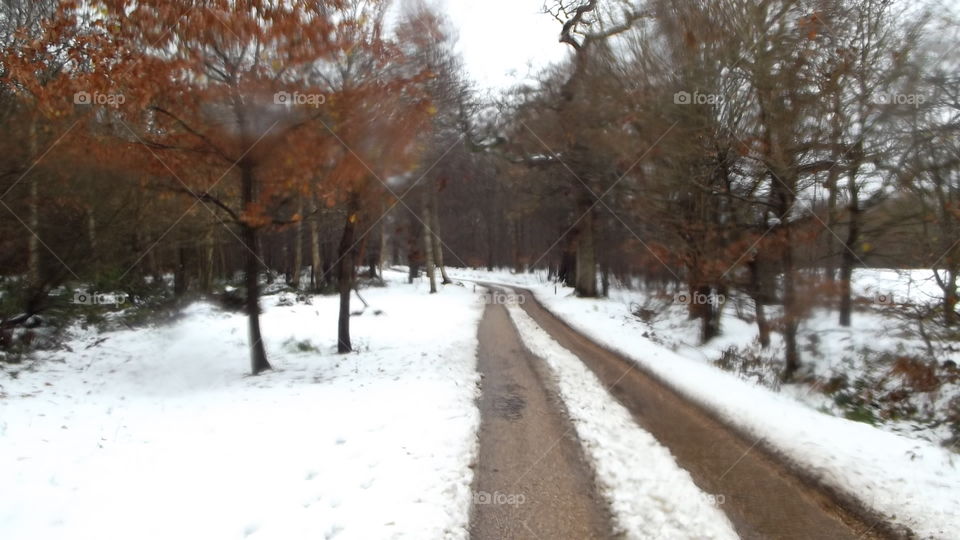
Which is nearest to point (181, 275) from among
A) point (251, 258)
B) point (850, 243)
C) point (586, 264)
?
point (251, 258)

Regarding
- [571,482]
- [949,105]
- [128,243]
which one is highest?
[949,105]

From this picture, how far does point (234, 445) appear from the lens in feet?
19.5

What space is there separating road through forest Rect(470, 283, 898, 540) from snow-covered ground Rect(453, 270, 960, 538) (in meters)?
0.22

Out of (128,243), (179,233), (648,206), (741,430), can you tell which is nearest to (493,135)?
(648,206)

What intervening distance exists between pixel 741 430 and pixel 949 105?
5.78m

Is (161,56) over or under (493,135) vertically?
under

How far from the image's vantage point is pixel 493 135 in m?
24.3

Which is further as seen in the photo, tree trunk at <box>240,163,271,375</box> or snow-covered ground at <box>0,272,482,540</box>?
tree trunk at <box>240,163,271,375</box>

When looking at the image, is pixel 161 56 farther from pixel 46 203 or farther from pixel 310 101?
pixel 46 203

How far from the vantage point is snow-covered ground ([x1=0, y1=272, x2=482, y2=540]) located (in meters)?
4.27

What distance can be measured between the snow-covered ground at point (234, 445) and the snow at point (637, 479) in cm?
133

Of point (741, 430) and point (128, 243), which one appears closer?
point (741, 430)

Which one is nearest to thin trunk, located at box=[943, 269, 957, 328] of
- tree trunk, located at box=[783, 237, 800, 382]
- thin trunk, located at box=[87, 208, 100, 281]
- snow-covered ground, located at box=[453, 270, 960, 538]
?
snow-covered ground, located at box=[453, 270, 960, 538]

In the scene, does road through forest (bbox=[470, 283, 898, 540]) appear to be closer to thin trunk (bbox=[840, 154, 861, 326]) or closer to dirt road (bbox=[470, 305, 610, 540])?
dirt road (bbox=[470, 305, 610, 540])
